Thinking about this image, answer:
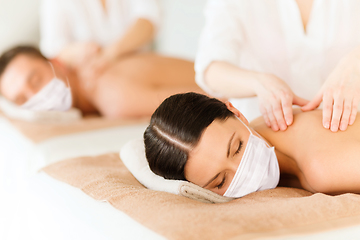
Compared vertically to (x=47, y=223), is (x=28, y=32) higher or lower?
higher

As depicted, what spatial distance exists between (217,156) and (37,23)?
2.67m

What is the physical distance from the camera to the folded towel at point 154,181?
1025mm

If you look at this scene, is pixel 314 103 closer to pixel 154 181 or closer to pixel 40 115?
pixel 154 181

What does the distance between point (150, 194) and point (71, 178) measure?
1.09 ft

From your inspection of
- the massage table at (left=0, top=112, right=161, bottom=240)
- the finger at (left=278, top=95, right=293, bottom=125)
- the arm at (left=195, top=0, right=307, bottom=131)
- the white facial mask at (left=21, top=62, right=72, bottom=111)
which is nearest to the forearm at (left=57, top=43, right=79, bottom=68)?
the white facial mask at (left=21, top=62, right=72, bottom=111)

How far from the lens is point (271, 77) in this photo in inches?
47.3

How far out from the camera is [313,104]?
3.75 feet

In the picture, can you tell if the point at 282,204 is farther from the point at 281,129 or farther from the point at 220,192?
the point at 281,129

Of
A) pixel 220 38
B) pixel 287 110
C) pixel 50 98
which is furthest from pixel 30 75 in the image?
pixel 287 110

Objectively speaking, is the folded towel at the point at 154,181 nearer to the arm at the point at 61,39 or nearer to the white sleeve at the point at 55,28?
the arm at the point at 61,39

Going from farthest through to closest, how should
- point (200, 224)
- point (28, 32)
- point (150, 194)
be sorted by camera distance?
point (28, 32) → point (150, 194) → point (200, 224)

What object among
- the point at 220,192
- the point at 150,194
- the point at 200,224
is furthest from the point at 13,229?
the point at 200,224

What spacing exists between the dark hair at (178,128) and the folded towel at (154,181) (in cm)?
3

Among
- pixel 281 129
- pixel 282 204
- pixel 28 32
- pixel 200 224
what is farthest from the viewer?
pixel 28 32
